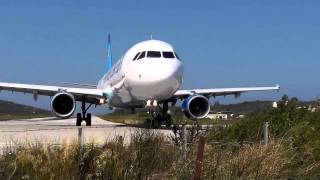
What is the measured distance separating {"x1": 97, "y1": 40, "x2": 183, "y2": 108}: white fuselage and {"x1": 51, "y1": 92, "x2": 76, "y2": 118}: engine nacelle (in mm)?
2392

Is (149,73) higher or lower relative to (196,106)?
higher

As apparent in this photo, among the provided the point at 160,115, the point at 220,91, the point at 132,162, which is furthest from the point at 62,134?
the point at 220,91

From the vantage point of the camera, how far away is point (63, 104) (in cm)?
2766

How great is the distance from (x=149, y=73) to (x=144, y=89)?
806 mm

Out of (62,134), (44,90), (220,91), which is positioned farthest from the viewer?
(220,91)

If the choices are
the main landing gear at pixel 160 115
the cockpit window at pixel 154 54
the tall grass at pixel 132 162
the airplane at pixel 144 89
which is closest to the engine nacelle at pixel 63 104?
the airplane at pixel 144 89

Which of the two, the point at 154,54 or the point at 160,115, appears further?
the point at 160,115

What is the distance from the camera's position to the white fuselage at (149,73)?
24.2m

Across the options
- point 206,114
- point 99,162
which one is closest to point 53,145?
point 99,162

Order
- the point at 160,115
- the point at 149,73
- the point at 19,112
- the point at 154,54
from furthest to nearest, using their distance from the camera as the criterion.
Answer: the point at 19,112, the point at 160,115, the point at 154,54, the point at 149,73

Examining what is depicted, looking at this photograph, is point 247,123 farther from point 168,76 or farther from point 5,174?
point 168,76

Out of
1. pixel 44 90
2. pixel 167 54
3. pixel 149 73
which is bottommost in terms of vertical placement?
pixel 44 90

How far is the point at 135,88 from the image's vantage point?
2544 cm

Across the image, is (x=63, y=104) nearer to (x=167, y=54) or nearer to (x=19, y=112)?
(x=167, y=54)
